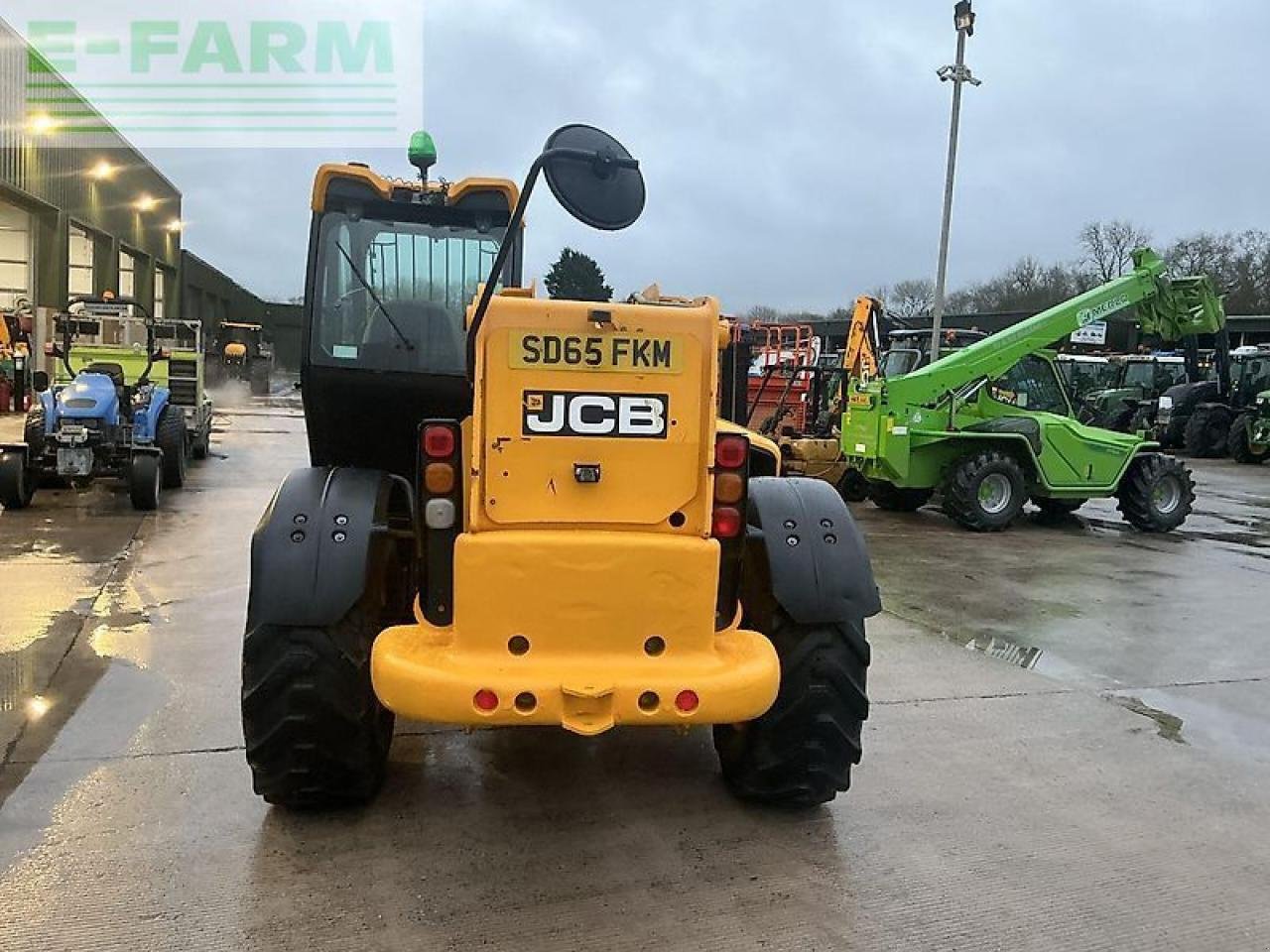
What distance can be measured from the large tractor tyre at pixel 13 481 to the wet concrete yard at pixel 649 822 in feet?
12.7

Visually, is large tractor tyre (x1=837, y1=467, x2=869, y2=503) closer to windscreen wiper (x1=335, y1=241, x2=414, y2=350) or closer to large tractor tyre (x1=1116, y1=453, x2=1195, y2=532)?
large tractor tyre (x1=1116, y1=453, x2=1195, y2=532)

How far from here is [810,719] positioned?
3564 millimetres

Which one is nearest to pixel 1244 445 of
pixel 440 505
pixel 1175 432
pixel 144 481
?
pixel 1175 432

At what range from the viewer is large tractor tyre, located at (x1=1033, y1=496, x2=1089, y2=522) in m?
12.1

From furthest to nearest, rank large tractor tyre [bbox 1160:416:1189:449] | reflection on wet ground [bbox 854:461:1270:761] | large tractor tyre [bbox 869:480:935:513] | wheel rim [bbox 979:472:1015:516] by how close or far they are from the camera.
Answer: large tractor tyre [bbox 1160:416:1189:449], large tractor tyre [bbox 869:480:935:513], wheel rim [bbox 979:472:1015:516], reflection on wet ground [bbox 854:461:1270:761]

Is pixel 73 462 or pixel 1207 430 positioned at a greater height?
pixel 1207 430

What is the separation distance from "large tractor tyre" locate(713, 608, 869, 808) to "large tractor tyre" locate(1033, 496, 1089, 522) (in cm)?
921

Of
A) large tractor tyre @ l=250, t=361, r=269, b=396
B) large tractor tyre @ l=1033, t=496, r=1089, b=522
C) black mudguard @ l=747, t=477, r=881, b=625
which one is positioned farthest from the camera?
large tractor tyre @ l=250, t=361, r=269, b=396

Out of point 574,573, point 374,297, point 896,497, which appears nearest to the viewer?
point 574,573

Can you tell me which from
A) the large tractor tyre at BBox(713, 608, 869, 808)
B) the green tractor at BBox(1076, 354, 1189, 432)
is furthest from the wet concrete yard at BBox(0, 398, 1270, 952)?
the green tractor at BBox(1076, 354, 1189, 432)

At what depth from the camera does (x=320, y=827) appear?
3.51 metres

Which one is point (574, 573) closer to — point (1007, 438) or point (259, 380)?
point (1007, 438)

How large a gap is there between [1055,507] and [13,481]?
10.9m

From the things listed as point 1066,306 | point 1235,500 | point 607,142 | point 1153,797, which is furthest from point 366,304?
point 1235,500
